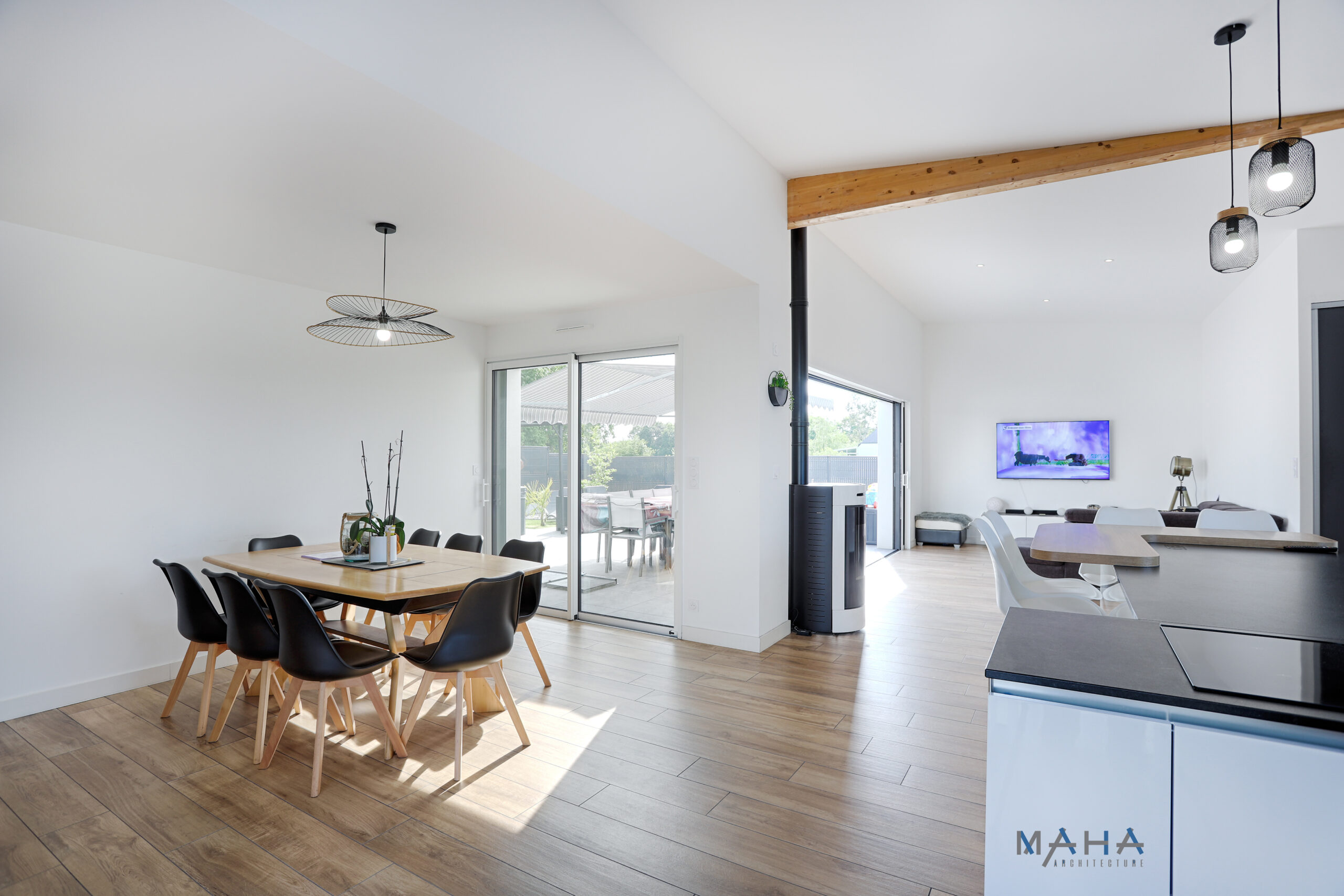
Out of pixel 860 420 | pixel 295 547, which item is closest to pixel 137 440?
pixel 295 547

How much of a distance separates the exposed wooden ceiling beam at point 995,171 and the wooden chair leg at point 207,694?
4469mm

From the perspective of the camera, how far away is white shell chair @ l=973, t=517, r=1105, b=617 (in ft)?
9.87

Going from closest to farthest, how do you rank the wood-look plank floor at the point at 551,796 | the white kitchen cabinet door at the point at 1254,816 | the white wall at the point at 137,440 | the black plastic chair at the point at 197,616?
the white kitchen cabinet door at the point at 1254,816, the wood-look plank floor at the point at 551,796, the black plastic chair at the point at 197,616, the white wall at the point at 137,440

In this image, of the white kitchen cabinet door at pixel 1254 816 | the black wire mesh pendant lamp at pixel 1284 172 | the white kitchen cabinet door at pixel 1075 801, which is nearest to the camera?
the white kitchen cabinet door at pixel 1254 816

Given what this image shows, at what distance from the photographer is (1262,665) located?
118 centimetres

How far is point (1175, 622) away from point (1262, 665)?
1.24 ft

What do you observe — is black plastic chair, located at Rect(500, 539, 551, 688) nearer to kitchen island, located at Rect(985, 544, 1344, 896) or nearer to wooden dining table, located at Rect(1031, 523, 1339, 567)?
wooden dining table, located at Rect(1031, 523, 1339, 567)

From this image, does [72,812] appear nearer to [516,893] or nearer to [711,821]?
[516,893]

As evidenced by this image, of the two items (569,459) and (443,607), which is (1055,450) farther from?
(443,607)

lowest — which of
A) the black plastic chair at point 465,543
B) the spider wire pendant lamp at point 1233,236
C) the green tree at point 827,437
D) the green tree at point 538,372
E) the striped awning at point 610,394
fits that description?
the black plastic chair at point 465,543

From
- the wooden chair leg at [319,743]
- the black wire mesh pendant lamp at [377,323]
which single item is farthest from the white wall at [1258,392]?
the wooden chair leg at [319,743]

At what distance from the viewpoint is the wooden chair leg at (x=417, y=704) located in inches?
115

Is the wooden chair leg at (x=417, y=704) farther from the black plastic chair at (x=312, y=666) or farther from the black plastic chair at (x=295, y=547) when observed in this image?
the black plastic chair at (x=295, y=547)

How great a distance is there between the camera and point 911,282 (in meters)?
7.68
